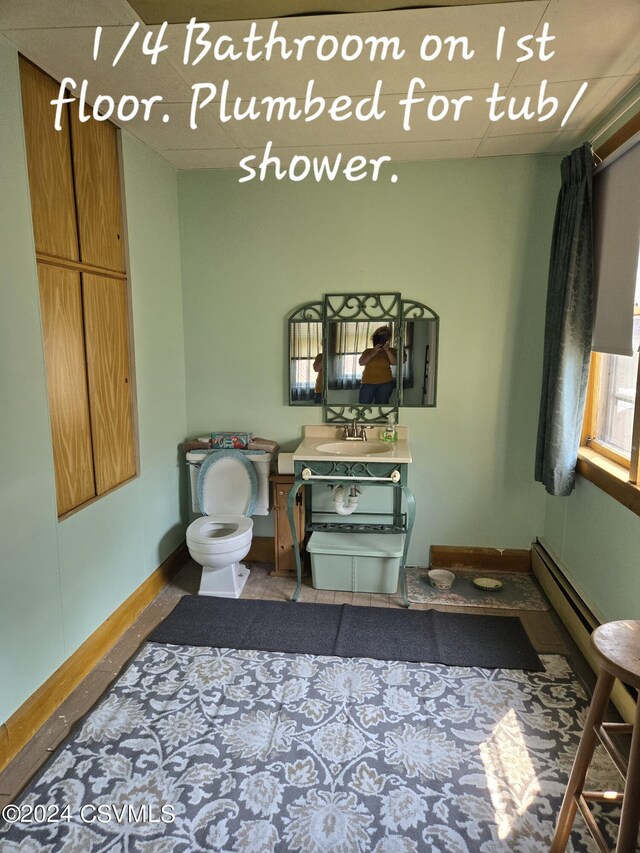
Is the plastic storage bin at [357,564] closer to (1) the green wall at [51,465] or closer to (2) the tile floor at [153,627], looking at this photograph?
(2) the tile floor at [153,627]

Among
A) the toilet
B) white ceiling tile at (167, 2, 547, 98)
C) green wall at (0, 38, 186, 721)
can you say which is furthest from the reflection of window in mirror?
white ceiling tile at (167, 2, 547, 98)

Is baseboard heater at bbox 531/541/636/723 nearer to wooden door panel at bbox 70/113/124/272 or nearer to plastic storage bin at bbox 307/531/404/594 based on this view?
plastic storage bin at bbox 307/531/404/594

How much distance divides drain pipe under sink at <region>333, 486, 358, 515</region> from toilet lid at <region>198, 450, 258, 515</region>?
523mm

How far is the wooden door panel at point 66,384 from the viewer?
220cm

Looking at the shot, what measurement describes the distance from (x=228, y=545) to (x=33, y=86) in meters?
2.23

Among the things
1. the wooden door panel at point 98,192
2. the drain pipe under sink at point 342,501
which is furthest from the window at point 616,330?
the wooden door panel at point 98,192

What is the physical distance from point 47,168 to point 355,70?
1253 millimetres

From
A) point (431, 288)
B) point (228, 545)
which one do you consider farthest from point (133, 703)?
point (431, 288)

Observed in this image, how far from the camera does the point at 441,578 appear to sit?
3.25 metres

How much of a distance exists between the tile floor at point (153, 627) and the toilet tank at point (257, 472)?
425 millimetres

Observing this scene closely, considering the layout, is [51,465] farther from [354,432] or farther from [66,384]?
[354,432]

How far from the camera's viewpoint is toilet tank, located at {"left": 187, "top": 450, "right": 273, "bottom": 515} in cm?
336

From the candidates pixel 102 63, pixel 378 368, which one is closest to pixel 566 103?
pixel 378 368

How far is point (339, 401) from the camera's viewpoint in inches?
135
